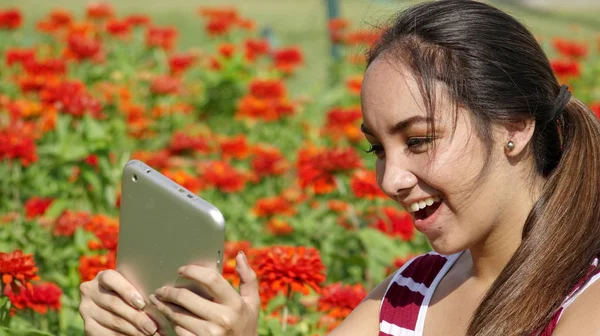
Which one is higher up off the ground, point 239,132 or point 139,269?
point 139,269

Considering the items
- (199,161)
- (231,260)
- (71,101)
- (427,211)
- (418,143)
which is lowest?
(199,161)

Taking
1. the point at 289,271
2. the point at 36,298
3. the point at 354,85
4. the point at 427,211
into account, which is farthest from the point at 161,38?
the point at 427,211

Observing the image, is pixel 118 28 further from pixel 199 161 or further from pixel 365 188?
pixel 365 188

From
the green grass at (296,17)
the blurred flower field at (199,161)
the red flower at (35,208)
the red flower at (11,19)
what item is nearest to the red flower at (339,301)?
the blurred flower field at (199,161)

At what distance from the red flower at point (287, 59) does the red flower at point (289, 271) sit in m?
2.59

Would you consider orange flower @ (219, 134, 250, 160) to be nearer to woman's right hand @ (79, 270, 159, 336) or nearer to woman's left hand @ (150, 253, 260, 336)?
woman's right hand @ (79, 270, 159, 336)

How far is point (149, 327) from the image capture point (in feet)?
4.97

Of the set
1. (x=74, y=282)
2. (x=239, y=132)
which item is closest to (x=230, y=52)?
(x=239, y=132)

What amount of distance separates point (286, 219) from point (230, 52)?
5.25ft

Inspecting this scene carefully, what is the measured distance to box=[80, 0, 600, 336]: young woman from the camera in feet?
5.20

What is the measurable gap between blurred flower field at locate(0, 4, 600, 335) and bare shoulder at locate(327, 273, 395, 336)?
153 millimetres

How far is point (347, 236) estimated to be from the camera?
2.81m

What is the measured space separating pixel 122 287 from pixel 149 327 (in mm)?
87

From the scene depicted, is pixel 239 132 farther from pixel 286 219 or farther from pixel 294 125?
pixel 286 219
